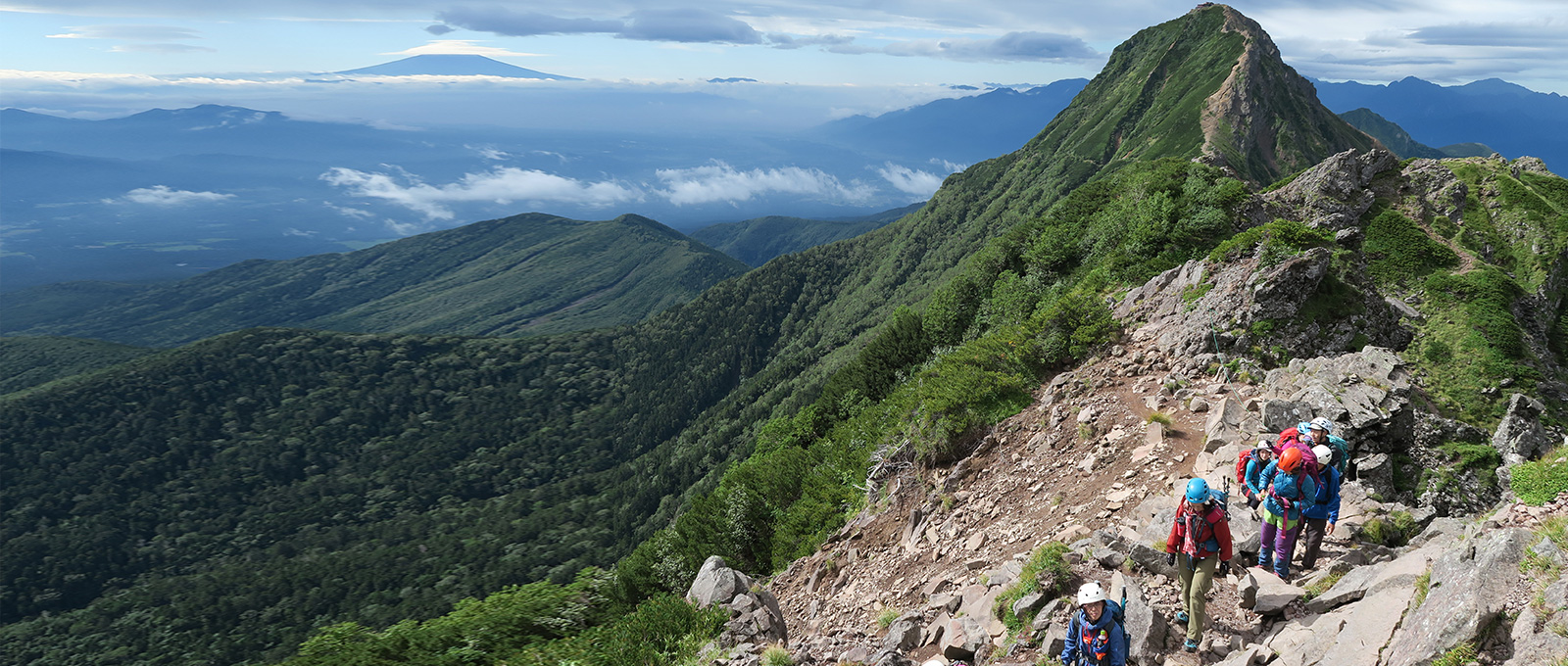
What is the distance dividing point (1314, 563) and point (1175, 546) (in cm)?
319

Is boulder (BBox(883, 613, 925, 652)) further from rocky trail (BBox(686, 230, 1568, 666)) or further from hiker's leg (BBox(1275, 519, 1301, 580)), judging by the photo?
hiker's leg (BBox(1275, 519, 1301, 580))

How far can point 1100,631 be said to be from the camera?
1161cm

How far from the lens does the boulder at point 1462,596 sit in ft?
30.1

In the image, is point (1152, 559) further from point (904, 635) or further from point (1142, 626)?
point (904, 635)

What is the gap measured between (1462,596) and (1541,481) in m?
5.83

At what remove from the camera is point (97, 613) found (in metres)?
180

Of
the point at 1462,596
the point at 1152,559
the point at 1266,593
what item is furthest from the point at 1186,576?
the point at 1462,596

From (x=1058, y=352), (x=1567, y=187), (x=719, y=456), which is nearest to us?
(x=1058, y=352)

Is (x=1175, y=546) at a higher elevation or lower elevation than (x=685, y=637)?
higher

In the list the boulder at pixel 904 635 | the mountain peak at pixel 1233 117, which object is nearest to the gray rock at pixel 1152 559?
the boulder at pixel 904 635

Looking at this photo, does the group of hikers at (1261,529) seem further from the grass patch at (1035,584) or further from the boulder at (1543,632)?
the boulder at (1543,632)

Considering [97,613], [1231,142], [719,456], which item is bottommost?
[97,613]

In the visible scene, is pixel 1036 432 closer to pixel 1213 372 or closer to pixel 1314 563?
pixel 1213 372

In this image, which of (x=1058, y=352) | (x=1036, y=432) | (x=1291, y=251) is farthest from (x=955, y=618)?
(x=1291, y=251)
